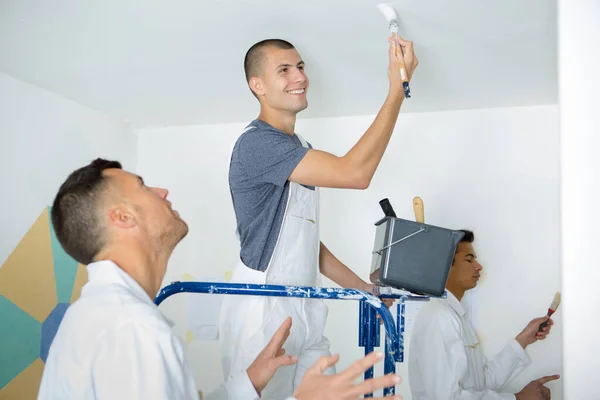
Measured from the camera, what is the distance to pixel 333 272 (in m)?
2.35

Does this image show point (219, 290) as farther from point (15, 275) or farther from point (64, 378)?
point (15, 275)

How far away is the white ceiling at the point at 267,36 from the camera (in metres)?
2.06

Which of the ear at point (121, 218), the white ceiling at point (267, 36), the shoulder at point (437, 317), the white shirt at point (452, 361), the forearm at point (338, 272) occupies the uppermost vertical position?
the white ceiling at point (267, 36)

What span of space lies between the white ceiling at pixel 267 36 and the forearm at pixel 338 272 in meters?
0.88

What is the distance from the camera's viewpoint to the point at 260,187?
1942 mm

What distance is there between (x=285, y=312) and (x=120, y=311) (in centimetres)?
84

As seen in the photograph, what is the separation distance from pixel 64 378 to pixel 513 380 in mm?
→ 2524

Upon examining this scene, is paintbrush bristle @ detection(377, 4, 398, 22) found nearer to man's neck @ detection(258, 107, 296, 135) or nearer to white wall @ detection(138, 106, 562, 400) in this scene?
man's neck @ detection(258, 107, 296, 135)

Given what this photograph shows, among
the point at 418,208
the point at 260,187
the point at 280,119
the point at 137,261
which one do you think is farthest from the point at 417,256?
the point at 137,261

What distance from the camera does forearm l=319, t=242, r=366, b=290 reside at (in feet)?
7.66

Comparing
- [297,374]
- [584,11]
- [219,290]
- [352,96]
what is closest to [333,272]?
[297,374]

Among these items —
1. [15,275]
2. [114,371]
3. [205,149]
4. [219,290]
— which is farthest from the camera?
[205,149]

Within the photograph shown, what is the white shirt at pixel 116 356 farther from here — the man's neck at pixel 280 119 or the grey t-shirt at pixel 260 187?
the man's neck at pixel 280 119

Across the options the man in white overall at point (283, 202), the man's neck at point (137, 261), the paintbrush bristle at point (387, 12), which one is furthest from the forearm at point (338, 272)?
the man's neck at point (137, 261)
